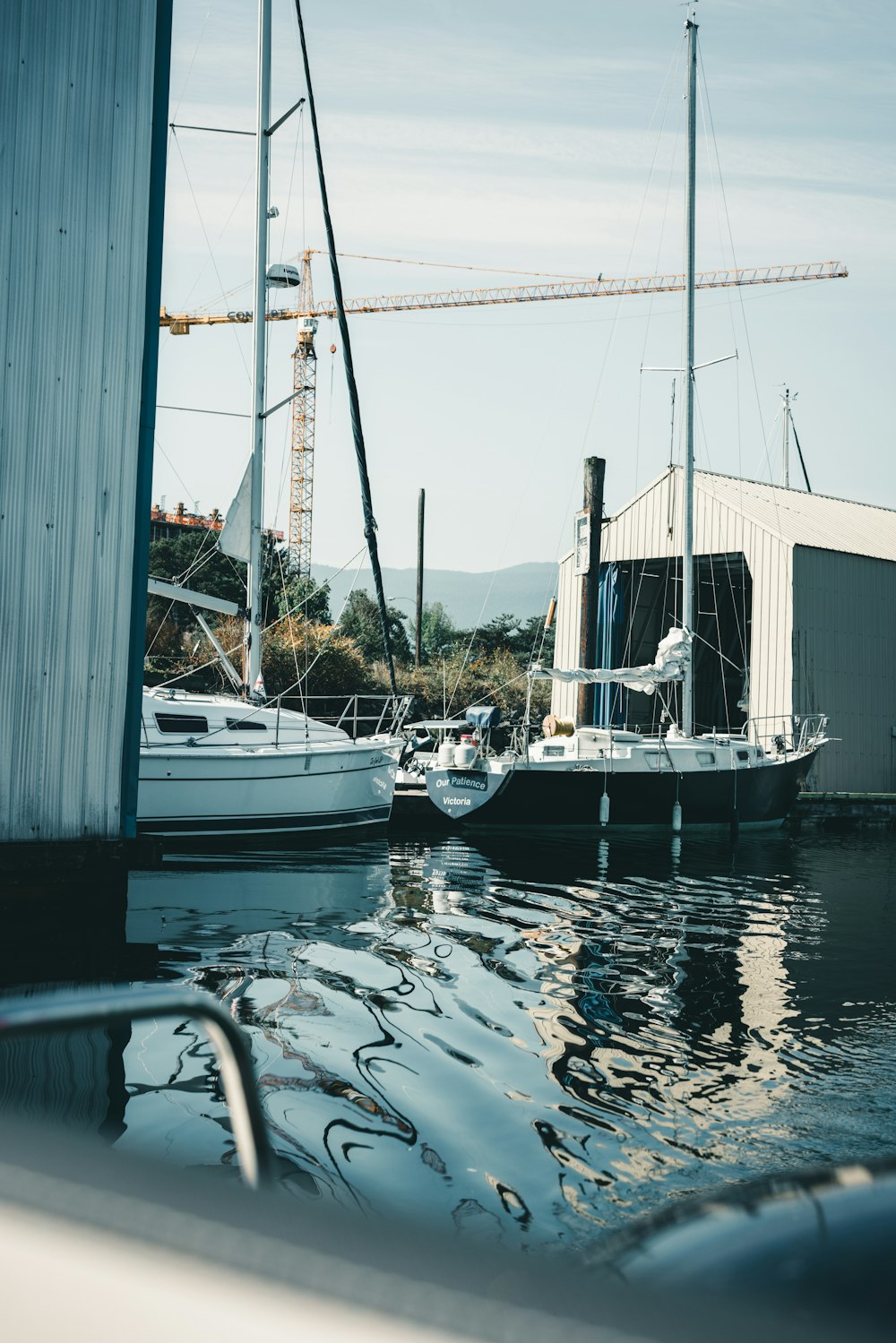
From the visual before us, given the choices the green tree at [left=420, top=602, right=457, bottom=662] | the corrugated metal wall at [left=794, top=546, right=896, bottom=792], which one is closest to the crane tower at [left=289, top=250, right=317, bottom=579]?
the green tree at [left=420, top=602, right=457, bottom=662]

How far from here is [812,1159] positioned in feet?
18.0

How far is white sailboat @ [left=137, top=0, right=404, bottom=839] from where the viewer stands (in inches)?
663

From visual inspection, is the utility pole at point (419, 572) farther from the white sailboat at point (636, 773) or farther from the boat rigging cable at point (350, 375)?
the boat rigging cable at point (350, 375)

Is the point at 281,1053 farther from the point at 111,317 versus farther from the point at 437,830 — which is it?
the point at 437,830

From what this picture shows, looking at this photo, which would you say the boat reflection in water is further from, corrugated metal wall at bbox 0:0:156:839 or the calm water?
corrugated metal wall at bbox 0:0:156:839

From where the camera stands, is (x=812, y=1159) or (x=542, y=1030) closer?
(x=812, y=1159)

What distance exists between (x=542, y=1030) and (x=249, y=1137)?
6670 mm

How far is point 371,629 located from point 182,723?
34.2m

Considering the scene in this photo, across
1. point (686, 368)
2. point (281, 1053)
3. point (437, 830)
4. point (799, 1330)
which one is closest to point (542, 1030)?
point (281, 1053)

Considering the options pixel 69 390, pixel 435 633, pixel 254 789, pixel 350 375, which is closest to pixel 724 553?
pixel 350 375

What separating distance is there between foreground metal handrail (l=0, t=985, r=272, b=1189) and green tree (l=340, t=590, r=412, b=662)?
137ft

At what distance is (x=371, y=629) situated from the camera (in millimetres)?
51250

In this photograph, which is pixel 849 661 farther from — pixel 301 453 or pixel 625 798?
pixel 301 453

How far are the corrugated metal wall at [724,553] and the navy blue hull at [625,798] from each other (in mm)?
3159
